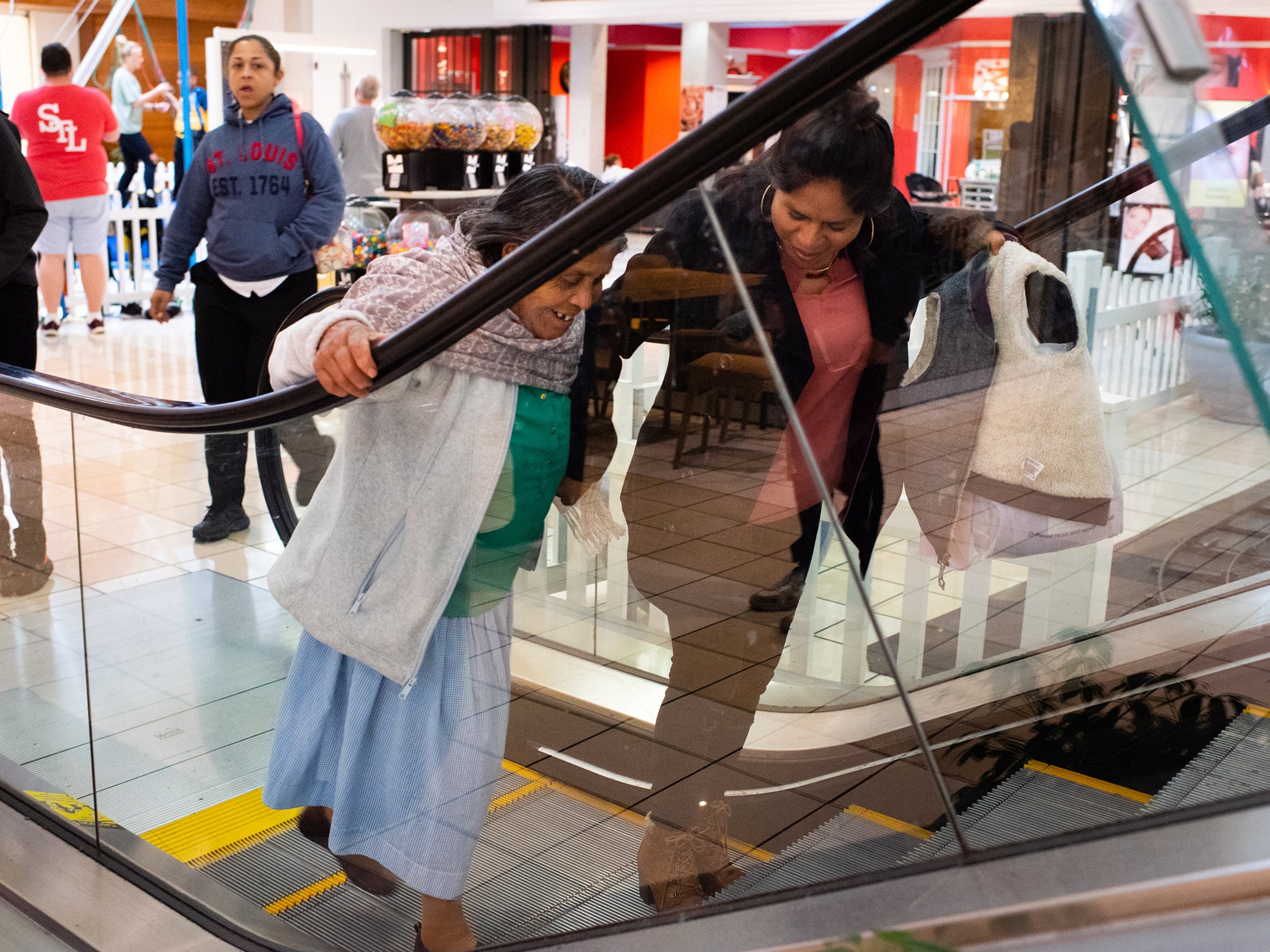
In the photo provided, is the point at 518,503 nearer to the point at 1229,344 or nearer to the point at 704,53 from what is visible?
the point at 1229,344

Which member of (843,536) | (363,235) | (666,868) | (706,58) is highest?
(706,58)

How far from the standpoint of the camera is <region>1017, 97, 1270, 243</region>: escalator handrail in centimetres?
115

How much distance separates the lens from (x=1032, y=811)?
4.52 feet

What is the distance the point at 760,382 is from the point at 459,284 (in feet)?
1.70

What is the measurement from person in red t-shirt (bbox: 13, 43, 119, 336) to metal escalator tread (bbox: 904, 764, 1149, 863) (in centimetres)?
655

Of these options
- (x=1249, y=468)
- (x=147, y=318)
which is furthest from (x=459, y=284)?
(x=147, y=318)

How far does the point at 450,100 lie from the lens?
21.7 ft

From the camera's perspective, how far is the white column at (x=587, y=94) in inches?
484

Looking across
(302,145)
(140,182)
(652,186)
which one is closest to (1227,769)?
(652,186)

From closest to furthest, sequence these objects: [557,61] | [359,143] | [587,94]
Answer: [359,143], [587,94], [557,61]

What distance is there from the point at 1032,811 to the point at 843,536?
0.37m

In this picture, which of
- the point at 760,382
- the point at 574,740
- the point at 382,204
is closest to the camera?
the point at 760,382

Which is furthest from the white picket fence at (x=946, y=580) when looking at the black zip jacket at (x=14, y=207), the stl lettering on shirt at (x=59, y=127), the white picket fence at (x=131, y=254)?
the white picket fence at (x=131, y=254)

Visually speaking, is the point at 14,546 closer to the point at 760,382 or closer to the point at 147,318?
the point at 760,382
